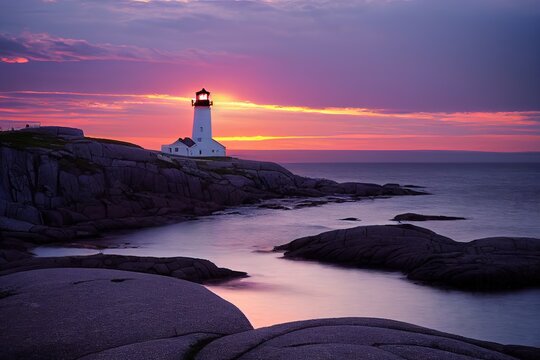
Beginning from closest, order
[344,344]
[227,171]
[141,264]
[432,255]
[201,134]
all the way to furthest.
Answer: [344,344], [141,264], [432,255], [227,171], [201,134]

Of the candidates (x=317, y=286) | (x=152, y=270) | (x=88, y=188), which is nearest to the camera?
(x=152, y=270)

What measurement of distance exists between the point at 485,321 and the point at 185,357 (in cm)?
1533

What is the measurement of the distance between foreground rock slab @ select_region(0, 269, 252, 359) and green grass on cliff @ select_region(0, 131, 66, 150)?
4289 centimetres

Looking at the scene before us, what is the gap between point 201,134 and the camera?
10712 centimetres

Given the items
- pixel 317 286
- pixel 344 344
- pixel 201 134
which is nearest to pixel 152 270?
pixel 317 286

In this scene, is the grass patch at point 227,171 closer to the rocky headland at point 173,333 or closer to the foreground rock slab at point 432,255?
Answer: the foreground rock slab at point 432,255

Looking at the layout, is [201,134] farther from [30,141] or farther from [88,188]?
[88,188]

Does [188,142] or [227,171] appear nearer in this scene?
[227,171]

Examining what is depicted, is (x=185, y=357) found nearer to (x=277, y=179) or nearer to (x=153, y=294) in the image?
(x=153, y=294)

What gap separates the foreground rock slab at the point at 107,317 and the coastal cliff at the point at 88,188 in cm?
2673

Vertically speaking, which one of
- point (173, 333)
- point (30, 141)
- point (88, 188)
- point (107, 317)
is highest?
point (30, 141)

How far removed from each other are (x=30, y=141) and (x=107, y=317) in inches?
2031

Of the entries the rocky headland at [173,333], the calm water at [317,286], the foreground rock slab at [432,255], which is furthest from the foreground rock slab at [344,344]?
the foreground rock slab at [432,255]

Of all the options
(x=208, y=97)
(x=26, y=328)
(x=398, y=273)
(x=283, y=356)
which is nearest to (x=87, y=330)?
(x=26, y=328)
